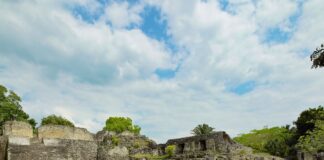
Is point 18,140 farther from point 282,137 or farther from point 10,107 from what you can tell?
point 282,137

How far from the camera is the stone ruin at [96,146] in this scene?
17844 millimetres

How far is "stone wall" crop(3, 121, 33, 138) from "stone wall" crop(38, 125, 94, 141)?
2.85 feet

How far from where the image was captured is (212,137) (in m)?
22.0

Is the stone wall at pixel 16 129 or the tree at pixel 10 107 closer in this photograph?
the stone wall at pixel 16 129

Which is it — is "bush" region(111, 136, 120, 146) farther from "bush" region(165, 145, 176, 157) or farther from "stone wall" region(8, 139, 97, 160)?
"bush" region(165, 145, 176, 157)

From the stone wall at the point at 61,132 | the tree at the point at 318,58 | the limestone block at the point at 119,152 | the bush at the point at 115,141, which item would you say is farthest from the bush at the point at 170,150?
the tree at the point at 318,58

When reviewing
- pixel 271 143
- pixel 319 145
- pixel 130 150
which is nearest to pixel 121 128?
pixel 271 143

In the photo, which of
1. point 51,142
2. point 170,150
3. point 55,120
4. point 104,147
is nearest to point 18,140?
point 51,142

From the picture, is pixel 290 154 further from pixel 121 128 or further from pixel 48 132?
pixel 48 132

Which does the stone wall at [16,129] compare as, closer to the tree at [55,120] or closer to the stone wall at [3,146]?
the stone wall at [3,146]

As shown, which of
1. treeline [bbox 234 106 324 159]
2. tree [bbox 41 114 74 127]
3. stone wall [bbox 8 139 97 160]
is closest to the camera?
stone wall [bbox 8 139 97 160]

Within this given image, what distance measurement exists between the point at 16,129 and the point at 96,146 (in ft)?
14.9

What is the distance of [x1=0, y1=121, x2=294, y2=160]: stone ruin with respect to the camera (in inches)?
703

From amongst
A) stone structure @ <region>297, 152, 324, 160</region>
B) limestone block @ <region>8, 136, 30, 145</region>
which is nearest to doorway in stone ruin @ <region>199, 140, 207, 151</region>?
stone structure @ <region>297, 152, 324, 160</region>
